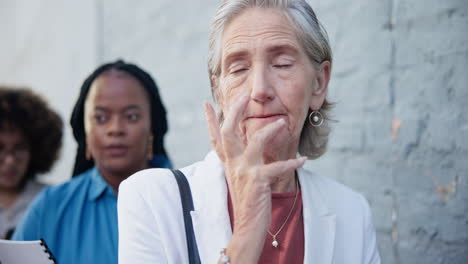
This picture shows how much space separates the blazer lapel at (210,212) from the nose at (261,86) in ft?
1.08

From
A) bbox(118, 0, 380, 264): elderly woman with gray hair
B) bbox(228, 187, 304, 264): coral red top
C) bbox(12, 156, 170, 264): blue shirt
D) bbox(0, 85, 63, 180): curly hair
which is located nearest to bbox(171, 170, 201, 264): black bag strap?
bbox(118, 0, 380, 264): elderly woman with gray hair

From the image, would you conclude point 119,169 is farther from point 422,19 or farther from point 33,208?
point 422,19

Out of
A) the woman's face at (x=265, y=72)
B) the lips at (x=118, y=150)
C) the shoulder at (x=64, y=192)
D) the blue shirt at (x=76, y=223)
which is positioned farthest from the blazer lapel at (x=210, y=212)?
the shoulder at (x=64, y=192)

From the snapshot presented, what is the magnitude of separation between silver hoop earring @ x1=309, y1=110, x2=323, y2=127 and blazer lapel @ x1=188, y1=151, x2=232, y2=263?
20.4 inches

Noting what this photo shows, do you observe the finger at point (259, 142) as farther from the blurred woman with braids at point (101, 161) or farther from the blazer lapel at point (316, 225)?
the blurred woman with braids at point (101, 161)

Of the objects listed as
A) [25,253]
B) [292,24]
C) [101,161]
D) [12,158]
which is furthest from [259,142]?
[12,158]

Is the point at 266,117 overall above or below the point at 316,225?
above

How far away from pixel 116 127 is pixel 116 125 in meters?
0.02

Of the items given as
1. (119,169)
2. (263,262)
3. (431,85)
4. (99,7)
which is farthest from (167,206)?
(99,7)

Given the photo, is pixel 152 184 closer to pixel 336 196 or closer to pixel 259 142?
pixel 259 142

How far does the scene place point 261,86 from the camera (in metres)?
1.76

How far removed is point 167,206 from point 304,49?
805 mm

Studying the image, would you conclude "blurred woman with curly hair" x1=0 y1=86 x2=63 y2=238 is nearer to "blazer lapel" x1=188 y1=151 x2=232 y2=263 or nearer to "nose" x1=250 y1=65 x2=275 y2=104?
"blazer lapel" x1=188 y1=151 x2=232 y2=263

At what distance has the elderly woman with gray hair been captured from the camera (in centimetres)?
154
